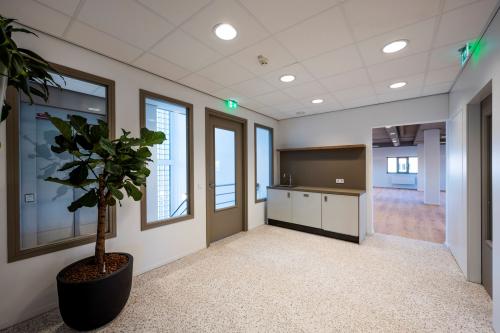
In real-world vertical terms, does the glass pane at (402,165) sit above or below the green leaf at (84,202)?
above

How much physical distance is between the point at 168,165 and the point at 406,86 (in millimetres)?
3846

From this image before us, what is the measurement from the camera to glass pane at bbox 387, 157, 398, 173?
531 inches

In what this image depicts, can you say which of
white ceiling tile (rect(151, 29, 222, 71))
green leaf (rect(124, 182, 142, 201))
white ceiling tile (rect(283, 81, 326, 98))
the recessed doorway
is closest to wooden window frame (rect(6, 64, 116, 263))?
green leaf (rect(124, 182, 142, 201))

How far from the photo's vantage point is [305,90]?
11.0 ft

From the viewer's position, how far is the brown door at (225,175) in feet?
12.2

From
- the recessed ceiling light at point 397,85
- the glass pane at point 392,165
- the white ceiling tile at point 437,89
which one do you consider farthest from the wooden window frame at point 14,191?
the glass pane at point 392,165

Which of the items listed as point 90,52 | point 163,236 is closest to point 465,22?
point 90,52

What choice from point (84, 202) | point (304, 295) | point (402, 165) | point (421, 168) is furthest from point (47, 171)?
point (402, 165)

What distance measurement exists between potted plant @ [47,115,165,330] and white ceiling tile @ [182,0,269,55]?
41.7 inches

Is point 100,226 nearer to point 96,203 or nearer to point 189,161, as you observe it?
point 96,203

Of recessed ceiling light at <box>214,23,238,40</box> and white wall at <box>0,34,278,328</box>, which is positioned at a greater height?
recessed ceiling light at <box>214,23,238,40</box>

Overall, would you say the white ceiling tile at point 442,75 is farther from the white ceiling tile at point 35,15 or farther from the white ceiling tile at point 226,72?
the white ceiling tile at point 35,15

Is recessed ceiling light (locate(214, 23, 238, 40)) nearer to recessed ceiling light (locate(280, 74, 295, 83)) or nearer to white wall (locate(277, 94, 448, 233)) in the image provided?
recessed ceiling light (locate(280, 74, 295, 83))

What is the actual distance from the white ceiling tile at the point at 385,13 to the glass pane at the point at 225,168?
2.67m
